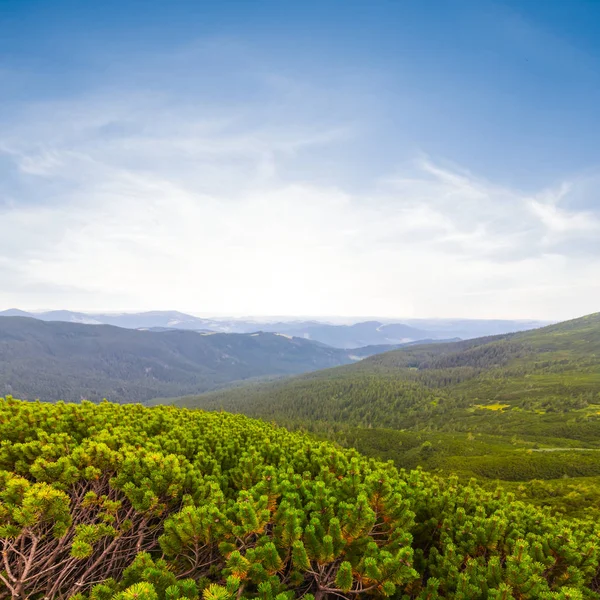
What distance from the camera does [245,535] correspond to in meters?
9.71

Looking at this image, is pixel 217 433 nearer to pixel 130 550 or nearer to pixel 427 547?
pixel 130 550

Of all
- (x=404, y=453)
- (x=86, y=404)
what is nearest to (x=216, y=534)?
(x=86, y=404)

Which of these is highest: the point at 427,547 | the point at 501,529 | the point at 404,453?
the point at 501,529

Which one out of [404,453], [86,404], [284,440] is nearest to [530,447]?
[404,453]

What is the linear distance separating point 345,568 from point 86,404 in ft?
62.0

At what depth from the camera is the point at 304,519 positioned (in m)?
10.6

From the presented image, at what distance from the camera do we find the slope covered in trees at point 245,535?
28.9 ft

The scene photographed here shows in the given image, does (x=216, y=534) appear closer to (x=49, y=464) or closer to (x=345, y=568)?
(x=345, y=568)

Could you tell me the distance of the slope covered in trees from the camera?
8.80 meters

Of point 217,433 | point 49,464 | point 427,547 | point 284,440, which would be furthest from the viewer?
point 284,440

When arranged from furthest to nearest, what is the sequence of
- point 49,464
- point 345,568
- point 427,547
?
point 427,547 < point 49,464 < point 345,568

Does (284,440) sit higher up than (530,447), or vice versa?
(284,440)

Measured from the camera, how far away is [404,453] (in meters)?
158

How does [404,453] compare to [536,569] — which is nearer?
[536,569]
